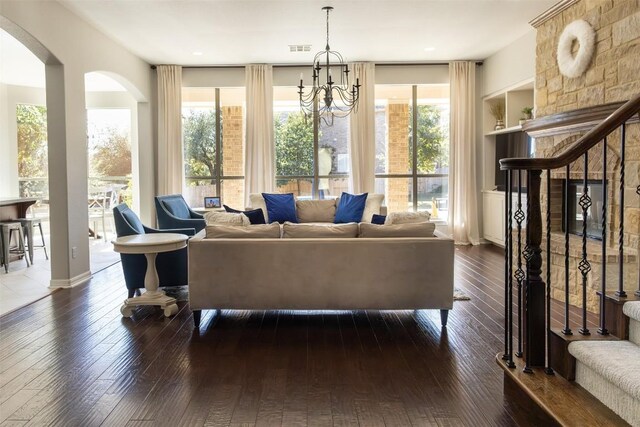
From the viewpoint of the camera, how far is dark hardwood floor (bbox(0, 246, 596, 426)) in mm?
2510

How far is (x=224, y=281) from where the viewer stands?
395 cm

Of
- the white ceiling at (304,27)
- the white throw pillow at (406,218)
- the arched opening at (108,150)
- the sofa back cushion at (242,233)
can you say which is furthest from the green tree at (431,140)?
the arched opening at (108,150)

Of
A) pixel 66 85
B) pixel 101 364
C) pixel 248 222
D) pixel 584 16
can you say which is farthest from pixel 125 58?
pixel 584 16

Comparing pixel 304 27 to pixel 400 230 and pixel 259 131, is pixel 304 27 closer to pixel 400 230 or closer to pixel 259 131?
pixel 259 131

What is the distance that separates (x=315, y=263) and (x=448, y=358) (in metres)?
1.22

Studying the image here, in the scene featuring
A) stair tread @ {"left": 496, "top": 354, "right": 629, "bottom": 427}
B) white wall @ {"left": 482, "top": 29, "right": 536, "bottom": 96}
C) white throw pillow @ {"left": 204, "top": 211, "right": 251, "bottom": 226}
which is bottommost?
stair tread @ {"left": 496, "top": 354, "right": 629, "bottom": 427}

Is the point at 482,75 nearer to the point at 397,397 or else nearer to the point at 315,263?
the point at 315,263

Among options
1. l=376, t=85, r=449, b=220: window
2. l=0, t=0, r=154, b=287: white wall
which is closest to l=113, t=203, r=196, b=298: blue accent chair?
l=0, t=0, r=154, b=287: white wall

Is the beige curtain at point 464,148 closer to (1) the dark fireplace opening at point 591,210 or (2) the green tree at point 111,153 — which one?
(1) the dark fireplace opening at point 591,210

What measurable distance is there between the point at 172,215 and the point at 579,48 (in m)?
5.15

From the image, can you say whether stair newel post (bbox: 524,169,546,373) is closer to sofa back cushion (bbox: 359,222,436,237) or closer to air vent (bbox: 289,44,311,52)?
sofa back cushion (bbox: 359,222,436,237)

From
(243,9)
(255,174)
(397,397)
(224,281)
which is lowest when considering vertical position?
(397,397)

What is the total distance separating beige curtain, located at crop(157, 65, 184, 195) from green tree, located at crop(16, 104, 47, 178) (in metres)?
3.23

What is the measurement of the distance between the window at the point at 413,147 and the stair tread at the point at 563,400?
6159 mm
